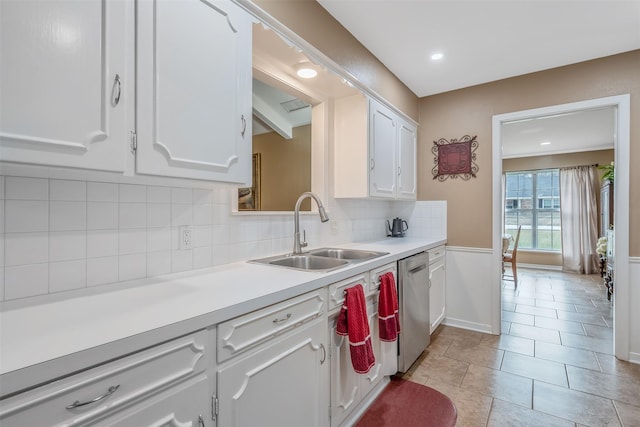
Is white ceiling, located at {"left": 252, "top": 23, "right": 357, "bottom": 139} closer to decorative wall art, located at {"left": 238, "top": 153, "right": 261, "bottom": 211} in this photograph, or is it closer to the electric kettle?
decorative wall art, located at {"left": 238, "top": 153, "right": 261, "bottom": 211}

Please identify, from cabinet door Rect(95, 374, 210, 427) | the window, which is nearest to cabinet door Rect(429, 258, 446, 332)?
cabinet door Rect(95, 374, 210, 427)

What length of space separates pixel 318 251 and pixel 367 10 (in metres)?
1.66

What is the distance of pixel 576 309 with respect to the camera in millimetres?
3760

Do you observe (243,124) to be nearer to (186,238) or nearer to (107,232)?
(186,238)

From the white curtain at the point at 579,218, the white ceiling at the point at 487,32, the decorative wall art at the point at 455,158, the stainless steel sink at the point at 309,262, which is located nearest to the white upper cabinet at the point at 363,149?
the white ceiling at the point at 487,32

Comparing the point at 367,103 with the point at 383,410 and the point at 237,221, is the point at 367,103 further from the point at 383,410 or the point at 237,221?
the point at 383,410

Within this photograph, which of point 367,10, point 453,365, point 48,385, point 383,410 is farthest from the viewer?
point 453,365

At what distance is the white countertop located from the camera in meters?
0.67

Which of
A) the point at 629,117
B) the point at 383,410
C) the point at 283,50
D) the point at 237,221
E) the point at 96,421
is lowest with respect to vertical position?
the point at 383,410

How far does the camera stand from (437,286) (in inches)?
119

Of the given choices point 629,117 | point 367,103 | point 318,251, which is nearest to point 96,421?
point 318,251

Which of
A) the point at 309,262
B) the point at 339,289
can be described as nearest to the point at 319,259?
the point at 309,262

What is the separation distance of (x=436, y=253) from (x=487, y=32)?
189 cm

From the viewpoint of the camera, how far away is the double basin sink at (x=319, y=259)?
71.7 inches
